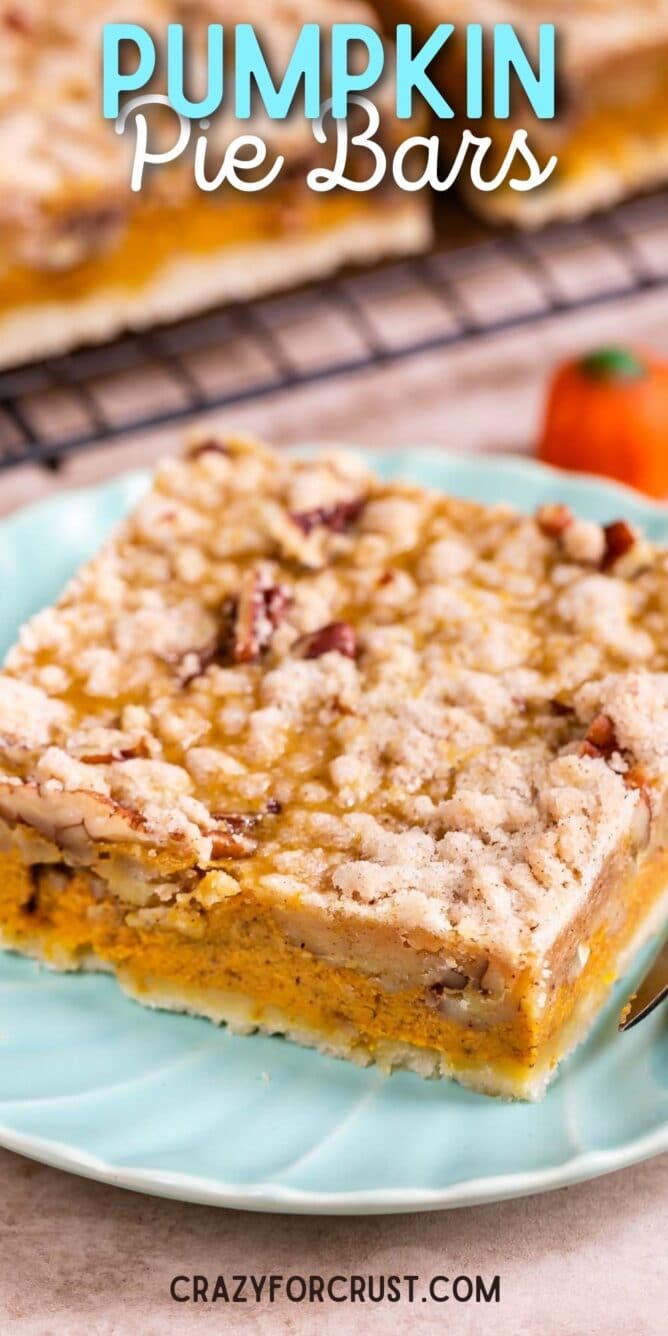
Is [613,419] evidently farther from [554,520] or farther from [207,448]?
[207,448]

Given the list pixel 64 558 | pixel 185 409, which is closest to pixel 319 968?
pixel 64 558

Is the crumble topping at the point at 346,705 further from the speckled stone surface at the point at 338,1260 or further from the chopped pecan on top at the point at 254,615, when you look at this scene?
the speckled stone surface at the point at 338,1260

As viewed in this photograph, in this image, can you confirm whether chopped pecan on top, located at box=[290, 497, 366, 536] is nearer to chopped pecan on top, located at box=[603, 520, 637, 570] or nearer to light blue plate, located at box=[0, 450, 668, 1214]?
chopped pecan on top, located at box=[603, 520, 637, 570]

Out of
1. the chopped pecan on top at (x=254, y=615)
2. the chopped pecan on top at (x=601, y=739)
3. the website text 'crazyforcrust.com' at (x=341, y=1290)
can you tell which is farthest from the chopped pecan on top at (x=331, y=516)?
the website text 'crazyforcrust.com' at (x=341, y=1290)

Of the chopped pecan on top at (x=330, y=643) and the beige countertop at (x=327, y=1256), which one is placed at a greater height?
the chopped pecan on top at (x=330, y=643)

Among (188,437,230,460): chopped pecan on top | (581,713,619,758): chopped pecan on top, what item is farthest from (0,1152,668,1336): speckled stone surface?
(188,437,230,460): chopped pecan on top

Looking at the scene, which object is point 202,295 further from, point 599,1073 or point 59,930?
point 599,1073

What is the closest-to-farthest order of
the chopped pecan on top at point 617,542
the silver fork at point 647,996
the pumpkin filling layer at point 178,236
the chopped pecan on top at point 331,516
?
the silver fork at point 647,996, the chopped pecan on top at point 617,542, the chopped pecan on top at point 331,516, the pumpkin filling layer at point 178,236

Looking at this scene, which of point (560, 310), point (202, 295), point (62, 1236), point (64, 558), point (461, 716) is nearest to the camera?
point (62, 1236)
